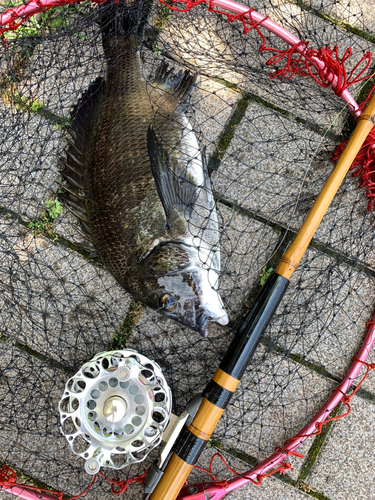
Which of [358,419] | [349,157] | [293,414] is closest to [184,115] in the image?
[349,157]

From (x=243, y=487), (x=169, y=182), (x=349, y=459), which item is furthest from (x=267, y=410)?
(x=169, y=182)

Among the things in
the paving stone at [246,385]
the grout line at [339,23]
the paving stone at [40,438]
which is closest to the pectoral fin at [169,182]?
the paving stone at [246,385]

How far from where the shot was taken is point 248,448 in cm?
277

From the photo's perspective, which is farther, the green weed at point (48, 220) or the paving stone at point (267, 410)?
the green weed at point (48, 220)

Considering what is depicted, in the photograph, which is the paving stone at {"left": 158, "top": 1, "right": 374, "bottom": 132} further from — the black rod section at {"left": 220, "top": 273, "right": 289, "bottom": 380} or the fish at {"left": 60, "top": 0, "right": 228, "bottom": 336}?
the black rod section at {"left": 220, "top": 273, "right": 289, "bottom": 380}

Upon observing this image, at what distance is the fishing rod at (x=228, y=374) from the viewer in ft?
7.57

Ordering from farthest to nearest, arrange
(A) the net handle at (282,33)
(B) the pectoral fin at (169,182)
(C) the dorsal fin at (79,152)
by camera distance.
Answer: (C) the dorsal fin at (79,152) < (A) the net handle at (282,33) < (B) the pectoral fin at (169,182)

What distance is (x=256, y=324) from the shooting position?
232 centimetres

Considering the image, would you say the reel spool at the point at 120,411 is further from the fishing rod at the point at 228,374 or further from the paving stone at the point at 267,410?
the paving stone at the point at 267,410

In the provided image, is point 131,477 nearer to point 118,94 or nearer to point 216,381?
point 216,381

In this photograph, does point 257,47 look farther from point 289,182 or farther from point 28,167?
point 28,167

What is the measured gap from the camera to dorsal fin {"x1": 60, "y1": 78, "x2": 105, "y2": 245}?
268cm

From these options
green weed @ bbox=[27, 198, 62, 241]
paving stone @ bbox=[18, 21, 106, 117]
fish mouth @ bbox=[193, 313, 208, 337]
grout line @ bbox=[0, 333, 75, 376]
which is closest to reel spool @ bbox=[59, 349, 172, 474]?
fish mouth @ bbox=[193, 313, 208, 337]

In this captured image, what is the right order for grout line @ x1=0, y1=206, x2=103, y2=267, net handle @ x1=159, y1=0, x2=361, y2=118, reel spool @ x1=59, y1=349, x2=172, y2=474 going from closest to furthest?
reel spool @ x1=59, y1=349, x2=172, y2=474 → net handle @ x1=159, y1=0, x2=361, y2=118 → grout line @ x1=0, y1=206, x2=103, y2=267
